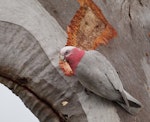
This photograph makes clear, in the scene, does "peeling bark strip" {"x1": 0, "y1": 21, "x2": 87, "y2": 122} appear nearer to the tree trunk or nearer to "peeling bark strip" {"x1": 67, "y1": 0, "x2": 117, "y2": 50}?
the tree trunk

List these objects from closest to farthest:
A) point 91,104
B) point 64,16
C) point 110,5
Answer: point 91,104, point 64,16, point 110,5

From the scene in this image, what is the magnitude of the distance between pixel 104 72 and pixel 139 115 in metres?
0.16

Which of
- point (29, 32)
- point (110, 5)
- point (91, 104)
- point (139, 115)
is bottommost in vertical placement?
point (139, 115)

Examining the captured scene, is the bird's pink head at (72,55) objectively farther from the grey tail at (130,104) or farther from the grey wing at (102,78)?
the grey tail at (130,104)

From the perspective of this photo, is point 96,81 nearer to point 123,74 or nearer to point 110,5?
point 123,74

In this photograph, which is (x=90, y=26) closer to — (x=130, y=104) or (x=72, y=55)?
(x=72, y=55)

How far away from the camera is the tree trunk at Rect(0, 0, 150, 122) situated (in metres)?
1.17

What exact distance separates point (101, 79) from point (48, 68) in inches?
5.7

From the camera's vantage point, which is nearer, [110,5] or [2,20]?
[2,20]

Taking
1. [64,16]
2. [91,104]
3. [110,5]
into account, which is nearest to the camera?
[91,104]

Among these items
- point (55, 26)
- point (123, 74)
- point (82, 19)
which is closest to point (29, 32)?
point (55, 26)

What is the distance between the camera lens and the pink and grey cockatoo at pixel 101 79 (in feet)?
3.88

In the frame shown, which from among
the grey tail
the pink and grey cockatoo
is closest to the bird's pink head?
the pink and grey cockatoo

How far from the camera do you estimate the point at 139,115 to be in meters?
1.23
